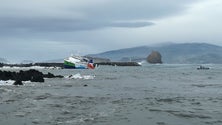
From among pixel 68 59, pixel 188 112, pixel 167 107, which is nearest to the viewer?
pixel 188 112

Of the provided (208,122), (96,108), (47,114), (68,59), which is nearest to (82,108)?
(96,108)

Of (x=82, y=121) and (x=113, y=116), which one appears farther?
(x=113, y=116)

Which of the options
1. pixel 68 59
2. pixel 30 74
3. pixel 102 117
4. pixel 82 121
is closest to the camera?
pixel 82 121

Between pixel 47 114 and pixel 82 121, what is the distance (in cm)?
324

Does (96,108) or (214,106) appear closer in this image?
(96,108)

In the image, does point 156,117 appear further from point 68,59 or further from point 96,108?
point 68,59

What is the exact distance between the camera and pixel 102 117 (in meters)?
23.5

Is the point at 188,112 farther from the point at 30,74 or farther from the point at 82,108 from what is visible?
the point at 30,74

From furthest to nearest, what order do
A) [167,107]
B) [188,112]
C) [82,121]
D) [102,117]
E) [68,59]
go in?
[68,59] → [167,107] → [188,112] → [102,117] → [82,121]

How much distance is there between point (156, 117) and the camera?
23906mm

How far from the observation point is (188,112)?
2603cm

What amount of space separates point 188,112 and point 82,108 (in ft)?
22.9

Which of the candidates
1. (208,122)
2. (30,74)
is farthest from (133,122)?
(30,74)

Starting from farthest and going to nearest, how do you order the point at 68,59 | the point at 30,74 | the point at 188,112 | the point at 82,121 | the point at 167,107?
1. the point at 68,59
2. the point at 30,74
3. the point at 167,107
4. the point at 188,112
5. the point at 82,121
